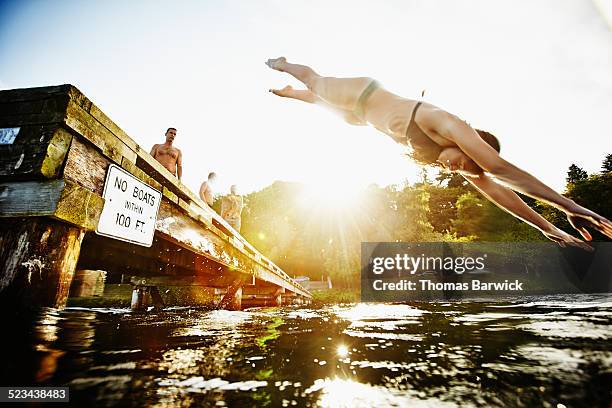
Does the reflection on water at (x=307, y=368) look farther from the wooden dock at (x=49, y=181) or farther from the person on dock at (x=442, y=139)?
the person on dock at (x=442, y=139)

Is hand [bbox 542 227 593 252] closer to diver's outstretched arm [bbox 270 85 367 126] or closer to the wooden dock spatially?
diver's outstretched arm [bbox 270 85 367 126]

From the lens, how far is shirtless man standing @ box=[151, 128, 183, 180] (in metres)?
7.74

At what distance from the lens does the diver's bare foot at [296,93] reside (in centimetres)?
403

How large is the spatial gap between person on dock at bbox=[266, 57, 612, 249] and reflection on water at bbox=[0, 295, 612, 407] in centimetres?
136

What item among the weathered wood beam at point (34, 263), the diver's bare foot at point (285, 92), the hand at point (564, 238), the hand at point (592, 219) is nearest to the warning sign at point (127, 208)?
the weathered wood beam at point (34, 263)

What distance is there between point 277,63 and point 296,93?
0.53 m

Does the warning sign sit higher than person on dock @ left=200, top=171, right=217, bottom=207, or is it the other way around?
person on dock @ left=200, top=171, right=217, bottom=207

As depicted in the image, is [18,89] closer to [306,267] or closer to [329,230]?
[329,230]

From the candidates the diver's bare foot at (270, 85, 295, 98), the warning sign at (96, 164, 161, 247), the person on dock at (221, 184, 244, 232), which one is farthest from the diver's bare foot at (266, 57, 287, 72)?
A: the person on dock at (221, 184, 244, 232)

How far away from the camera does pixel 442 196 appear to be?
40.8 m

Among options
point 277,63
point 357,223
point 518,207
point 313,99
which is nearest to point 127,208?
Result: point 313,99

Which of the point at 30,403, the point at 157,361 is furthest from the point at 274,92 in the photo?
the point at 30,403

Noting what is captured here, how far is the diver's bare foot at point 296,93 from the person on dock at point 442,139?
0.04ft

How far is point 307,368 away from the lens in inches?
51.0
